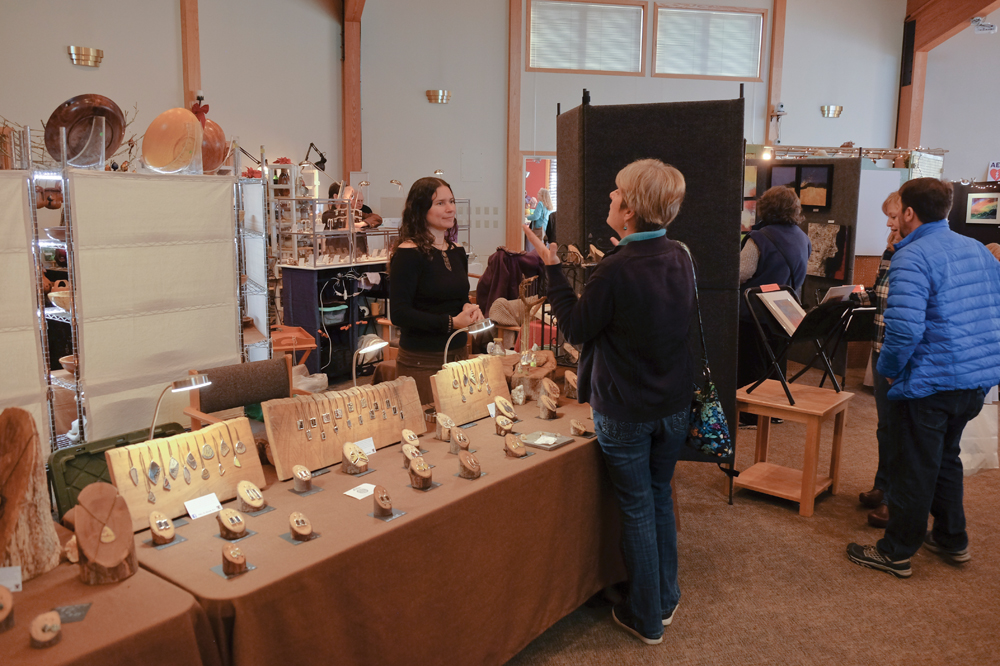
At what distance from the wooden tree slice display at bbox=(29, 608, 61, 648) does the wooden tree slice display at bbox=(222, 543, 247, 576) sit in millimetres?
299

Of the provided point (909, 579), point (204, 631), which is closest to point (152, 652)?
point (204, 631)

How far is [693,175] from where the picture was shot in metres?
2.77

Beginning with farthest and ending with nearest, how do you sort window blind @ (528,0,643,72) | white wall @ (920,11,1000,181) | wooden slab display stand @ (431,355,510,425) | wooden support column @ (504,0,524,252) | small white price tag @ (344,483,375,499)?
1. white wall @ (920,11,1000,181)
2. window blind @ (528,0,643,72)
3. wooden support column @ (504,0,524,252)
4. wooden slab display stand @ (431,355,510,425)
5. small white price tag @ (344,483,375,499)

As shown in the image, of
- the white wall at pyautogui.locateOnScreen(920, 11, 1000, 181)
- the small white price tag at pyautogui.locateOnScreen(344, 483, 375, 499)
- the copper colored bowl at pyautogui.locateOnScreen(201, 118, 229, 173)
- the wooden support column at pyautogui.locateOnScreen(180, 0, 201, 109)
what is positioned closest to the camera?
the small white price tag at pyautogui.locateOnScreen(344, 483, 375, 499)

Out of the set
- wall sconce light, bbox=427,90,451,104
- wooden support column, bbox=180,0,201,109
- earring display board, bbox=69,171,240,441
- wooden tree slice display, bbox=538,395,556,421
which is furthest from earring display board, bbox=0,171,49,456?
wall sconce light, bbox=427,90,451,104

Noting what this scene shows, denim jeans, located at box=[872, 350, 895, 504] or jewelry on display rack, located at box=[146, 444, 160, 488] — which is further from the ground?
jewelry on display rack, located at box=[146, 444, 160, 488]

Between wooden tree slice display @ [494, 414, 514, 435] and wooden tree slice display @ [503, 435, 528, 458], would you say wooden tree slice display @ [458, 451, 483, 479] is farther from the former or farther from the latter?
wooden tree slice display @ [494, 414, 514, 435]

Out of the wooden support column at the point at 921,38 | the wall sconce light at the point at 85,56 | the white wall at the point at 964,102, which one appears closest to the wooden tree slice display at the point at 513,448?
the wall sconce light at the point at 85,56

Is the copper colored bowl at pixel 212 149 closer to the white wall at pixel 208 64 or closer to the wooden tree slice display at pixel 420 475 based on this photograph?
the wooden tree slice display at pixel 420 475

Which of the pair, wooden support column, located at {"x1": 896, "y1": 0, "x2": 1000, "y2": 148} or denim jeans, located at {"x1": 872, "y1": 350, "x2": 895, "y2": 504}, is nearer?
denim jeans, located at {"x1": 872, "y1": 350, "x2": 895, "y2": 504}

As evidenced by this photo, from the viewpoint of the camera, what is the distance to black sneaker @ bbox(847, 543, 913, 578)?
2941 mm

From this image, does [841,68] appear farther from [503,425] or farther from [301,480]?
[301,480]

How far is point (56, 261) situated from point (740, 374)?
16.2ft

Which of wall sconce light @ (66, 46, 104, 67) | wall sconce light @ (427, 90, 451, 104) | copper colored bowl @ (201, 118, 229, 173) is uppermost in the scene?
wall sconce light @ (427, 90, 451, 104)
